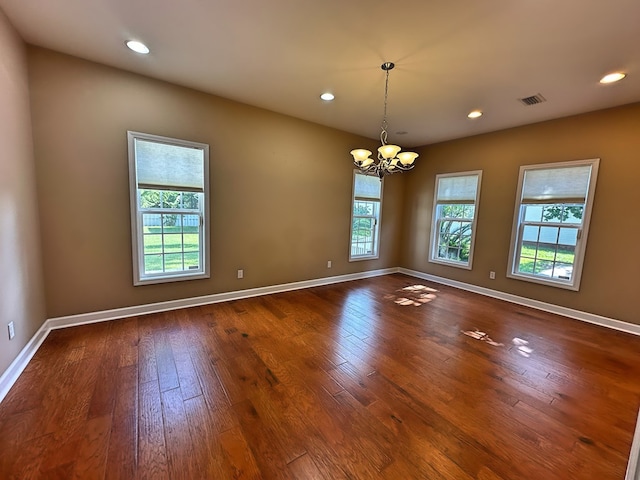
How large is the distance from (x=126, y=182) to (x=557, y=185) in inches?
229

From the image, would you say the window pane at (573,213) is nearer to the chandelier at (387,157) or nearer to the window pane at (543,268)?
the window pane at (543,268)

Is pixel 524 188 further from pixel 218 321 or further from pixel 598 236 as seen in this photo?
pixel 218 321

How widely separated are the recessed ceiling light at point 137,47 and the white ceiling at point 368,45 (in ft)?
0.19

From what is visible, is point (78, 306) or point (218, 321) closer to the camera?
point (78, 306)

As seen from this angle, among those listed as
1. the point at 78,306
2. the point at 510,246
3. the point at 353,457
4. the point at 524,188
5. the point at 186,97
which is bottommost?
the point at 353,457

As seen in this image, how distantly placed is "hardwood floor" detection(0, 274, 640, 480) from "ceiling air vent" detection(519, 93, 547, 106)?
2868mm

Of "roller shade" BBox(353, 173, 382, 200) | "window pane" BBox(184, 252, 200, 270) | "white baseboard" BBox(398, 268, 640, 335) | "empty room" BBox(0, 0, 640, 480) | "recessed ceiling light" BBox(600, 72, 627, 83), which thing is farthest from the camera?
"roller shade" BBox(353, 173, 382, 200)

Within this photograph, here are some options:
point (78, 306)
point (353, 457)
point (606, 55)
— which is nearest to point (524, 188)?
point (606, 55)

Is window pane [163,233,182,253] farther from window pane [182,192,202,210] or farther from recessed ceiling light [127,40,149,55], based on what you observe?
recessed ceiling light [127,40,149,55]


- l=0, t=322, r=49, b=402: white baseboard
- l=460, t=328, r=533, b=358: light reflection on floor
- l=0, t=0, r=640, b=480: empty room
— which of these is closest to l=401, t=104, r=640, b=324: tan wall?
l=0, t=0, r=640, b=480: empty room

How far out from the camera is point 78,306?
293cm

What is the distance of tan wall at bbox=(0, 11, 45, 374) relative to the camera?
2.01 m

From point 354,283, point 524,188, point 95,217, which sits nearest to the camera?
point 95,217

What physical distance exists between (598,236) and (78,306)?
6543 mm
